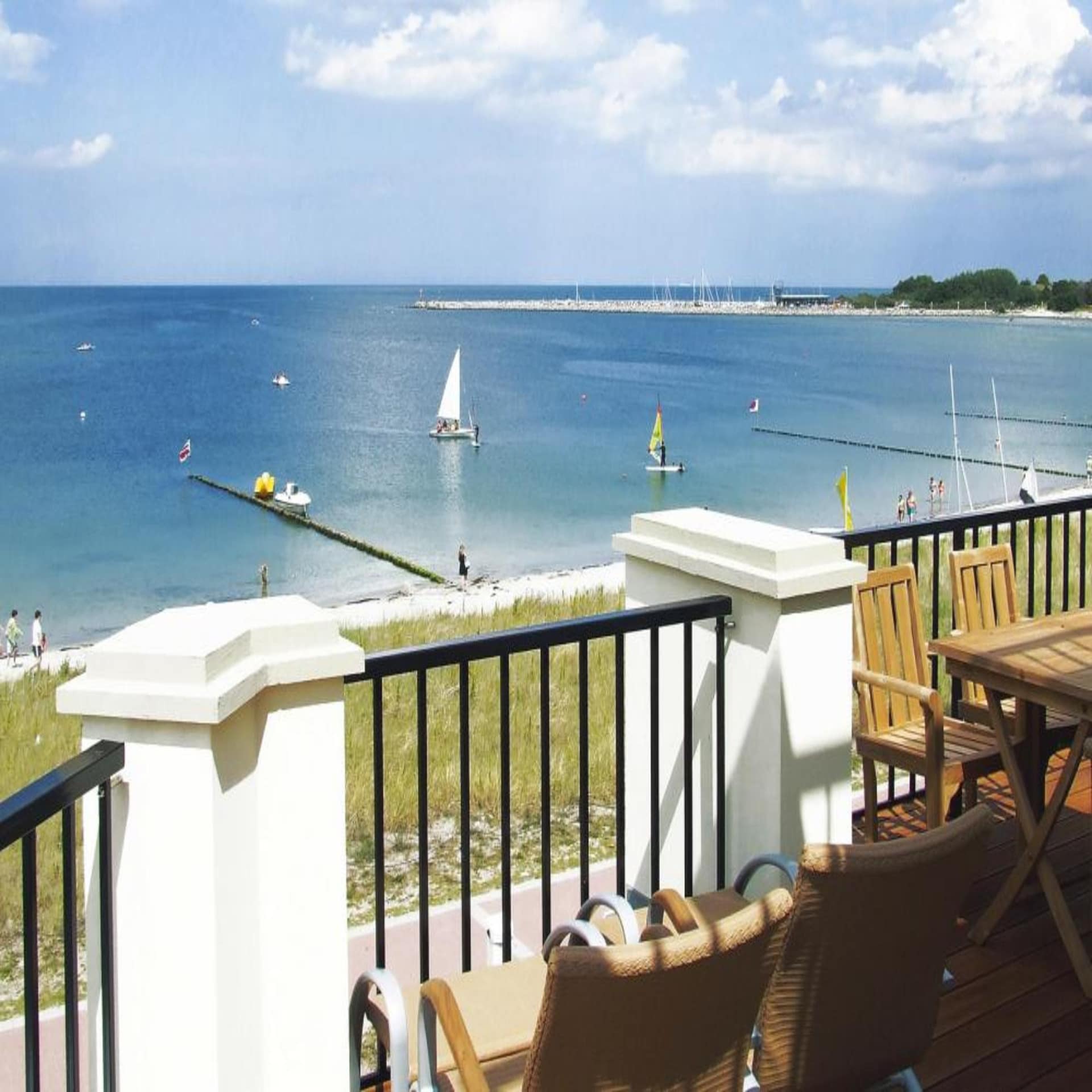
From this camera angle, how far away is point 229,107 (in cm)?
14488

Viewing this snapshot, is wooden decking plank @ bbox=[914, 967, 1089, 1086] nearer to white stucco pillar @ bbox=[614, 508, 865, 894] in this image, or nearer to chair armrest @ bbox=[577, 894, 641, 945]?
white stucco pillar @ bbox=[614, 508, 865, 894]

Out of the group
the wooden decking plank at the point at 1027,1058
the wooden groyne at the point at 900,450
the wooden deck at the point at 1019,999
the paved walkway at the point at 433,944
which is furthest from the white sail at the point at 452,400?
the wooden decking plank at the point at 1027,1058

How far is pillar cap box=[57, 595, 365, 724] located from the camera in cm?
252

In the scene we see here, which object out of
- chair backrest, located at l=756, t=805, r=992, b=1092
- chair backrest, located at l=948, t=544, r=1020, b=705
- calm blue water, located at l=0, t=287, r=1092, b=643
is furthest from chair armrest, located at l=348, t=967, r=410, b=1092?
calm blue water, located at l=0, t=287, r=1092, b=643

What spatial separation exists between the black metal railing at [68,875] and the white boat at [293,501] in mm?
44328

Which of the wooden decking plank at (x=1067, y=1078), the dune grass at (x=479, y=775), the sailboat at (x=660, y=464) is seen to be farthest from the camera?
the sailboat at (x=660, y=464)

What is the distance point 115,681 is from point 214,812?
0.30 m

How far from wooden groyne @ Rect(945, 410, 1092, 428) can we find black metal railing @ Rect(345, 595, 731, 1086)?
65565 mm

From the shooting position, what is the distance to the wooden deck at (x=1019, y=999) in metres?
3.49

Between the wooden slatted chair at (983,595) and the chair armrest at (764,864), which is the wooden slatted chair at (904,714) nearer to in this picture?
the wooden slatted chair at (983,595)

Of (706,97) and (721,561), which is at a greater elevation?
(706,97)

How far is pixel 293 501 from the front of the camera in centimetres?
4700

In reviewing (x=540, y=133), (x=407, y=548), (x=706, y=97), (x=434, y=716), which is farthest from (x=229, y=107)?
(x=434, y=716)

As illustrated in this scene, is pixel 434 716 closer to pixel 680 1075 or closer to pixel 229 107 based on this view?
pixel 680 1075
